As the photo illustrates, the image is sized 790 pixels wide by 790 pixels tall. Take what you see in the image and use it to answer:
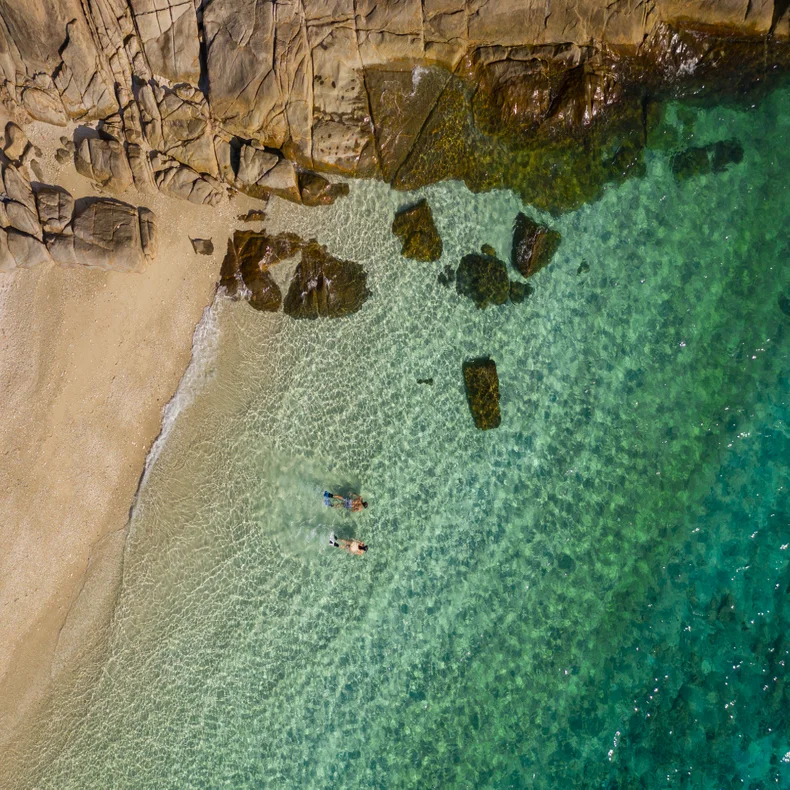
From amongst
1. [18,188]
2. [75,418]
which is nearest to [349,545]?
[75,418]

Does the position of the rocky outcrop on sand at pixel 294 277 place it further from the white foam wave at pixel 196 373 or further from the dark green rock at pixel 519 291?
the dark green rock at pixel 519 291

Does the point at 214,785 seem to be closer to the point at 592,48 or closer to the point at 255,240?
the point at 255,240

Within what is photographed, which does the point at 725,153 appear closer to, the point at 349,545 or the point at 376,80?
the point at 376,80

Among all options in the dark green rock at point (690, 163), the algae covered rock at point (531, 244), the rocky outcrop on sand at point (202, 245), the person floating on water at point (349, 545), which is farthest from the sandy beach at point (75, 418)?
the dark green rock at point (690, 163)

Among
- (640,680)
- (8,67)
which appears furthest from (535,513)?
(8,67)

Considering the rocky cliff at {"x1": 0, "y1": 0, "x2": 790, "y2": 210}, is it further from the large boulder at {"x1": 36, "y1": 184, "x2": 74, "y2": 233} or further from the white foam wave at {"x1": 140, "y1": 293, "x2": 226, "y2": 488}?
the white foam wave at {"x1": 140, "y1": 293, "x2": 226, "y2": 488}

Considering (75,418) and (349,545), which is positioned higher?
(75,418)
